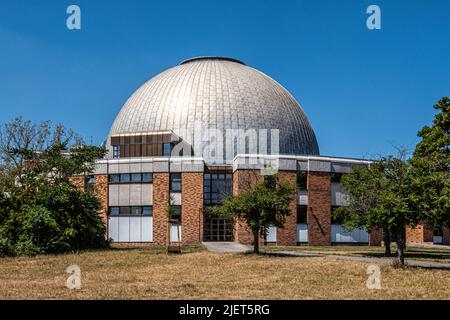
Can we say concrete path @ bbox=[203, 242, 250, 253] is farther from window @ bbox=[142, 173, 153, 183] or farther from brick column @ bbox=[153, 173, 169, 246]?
window @ bbox=[142, 173, 153, 183]

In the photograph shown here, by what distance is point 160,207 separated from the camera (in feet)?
158

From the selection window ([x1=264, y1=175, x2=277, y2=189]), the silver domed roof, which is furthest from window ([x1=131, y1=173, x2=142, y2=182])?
window ([x1=264, y1=175, x2=277, y2=189])

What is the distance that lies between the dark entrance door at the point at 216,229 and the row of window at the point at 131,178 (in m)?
6.54

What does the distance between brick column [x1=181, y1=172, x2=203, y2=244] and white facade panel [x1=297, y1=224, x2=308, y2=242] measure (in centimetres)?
884

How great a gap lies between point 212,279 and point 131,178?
3038 cm

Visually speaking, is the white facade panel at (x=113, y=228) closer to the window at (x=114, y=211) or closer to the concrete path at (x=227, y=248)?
the window at (x=114, y=211)

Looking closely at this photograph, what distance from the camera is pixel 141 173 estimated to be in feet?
162

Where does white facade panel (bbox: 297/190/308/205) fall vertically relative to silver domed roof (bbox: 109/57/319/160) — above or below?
below

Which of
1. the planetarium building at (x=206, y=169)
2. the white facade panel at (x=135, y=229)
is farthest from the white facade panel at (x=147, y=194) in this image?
the white facade panel at (x=135, y=229)

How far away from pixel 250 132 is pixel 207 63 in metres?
13.8

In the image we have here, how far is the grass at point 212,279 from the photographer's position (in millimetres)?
16672

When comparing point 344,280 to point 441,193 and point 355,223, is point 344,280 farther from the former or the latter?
point 355,223

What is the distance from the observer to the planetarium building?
157 feet

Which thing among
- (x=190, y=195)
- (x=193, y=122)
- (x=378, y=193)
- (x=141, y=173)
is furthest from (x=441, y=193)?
(x=193, y=122)
